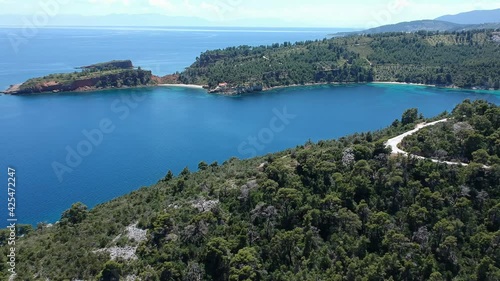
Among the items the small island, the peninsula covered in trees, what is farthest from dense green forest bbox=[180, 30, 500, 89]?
the small island

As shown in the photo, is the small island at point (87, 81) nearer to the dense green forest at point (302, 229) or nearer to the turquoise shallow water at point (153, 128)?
the turquoise shallow water at point (153, 128)

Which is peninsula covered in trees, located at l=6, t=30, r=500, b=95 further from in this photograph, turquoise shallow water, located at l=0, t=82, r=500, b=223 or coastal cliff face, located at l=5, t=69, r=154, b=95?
turquoise shallow water, located at l=0, t=82, r=500, b=223

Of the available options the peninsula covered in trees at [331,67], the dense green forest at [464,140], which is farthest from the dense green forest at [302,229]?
the peninsula covered in trees at [331,67]

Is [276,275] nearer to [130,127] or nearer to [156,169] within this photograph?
[156,169]

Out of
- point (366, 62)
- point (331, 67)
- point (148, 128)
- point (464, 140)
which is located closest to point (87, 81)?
point (148, 128)

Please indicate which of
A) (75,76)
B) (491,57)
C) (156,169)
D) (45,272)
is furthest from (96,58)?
(45,272)

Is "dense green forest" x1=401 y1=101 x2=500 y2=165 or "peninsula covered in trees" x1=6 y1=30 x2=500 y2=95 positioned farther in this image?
"peninsula covered in trees" x1=6 y1=30 x2=500 y2=95
